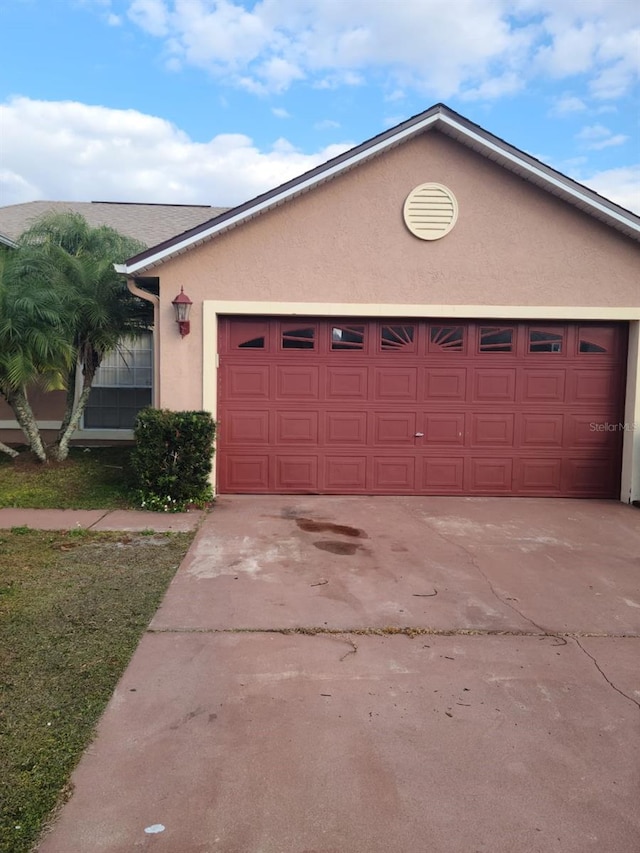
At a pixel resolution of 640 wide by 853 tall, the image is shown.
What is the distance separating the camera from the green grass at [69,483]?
779cm

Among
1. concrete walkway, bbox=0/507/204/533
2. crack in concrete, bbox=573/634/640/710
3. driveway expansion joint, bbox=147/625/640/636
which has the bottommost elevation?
crack in concrete, bbox=573/634/640/710

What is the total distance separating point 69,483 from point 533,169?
7811 mm

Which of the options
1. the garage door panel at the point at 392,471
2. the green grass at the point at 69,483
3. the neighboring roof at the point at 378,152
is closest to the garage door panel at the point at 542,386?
the garage door panel at the point at 392,471

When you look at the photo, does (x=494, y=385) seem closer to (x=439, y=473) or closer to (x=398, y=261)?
(x=439, y=473)

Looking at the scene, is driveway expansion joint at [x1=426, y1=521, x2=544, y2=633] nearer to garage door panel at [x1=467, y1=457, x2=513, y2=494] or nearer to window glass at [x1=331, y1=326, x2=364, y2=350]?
garage door panel at [x1=467, y1=457, x2=513, y2=494]

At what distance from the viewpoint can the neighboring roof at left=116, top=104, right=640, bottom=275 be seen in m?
7.84

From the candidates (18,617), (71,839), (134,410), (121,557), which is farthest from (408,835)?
(134,410)

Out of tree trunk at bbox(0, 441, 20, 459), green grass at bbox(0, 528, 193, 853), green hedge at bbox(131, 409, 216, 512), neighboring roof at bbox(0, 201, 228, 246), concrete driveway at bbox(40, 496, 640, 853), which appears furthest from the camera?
neighboring roof at bbox(0, 201, 228, 246)

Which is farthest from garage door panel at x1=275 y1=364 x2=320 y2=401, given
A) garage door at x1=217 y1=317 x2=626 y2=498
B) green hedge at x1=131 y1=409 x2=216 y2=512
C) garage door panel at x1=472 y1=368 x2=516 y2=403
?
garage door panel at x1=472 y1=368 x2=516 y2=403

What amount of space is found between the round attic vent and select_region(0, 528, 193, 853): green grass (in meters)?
5.25

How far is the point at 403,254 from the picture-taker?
8.36 meters

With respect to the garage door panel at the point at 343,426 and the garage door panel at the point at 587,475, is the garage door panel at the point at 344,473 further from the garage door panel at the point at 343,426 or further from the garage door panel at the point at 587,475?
the garage door panel at the point at 587,475

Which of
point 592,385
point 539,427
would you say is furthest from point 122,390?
point 592,385

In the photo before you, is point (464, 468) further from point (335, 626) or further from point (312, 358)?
point (335, 626)
